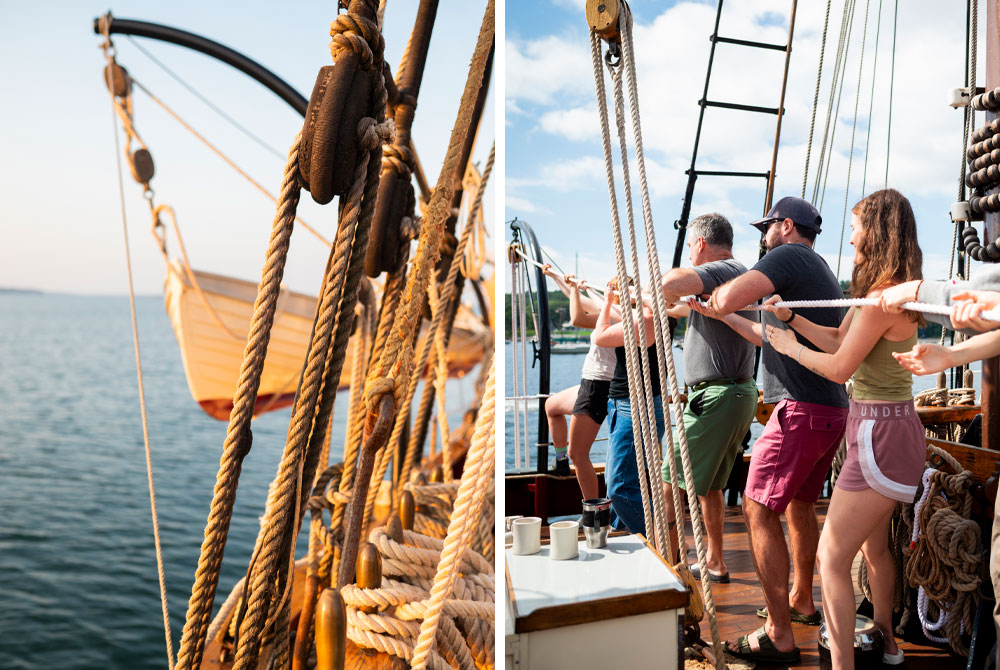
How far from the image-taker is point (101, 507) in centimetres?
1298

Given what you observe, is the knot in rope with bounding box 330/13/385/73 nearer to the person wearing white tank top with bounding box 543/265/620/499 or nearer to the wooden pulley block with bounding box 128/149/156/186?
the person wearing white tank top with bounding box 543/265/620/499

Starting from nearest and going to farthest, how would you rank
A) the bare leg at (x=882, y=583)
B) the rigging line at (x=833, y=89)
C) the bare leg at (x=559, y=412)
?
the bare leg at (x=882, y=583) → the bare leg at (x=559, y=412) → the rigging line at (x=833, y=89)

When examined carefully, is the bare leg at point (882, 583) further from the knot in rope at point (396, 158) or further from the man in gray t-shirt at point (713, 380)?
the knot in rope at point (396, 158)

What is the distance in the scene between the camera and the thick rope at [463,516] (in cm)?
80

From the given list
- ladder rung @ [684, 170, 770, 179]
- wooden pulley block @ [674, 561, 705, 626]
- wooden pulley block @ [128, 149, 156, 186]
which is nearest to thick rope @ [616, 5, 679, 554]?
wooden pulley block @ [674, 561, 705, 626]

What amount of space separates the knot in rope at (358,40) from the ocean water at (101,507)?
5.89 metres

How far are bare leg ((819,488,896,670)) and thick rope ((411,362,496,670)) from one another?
0.92 meters

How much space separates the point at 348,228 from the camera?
98 centimetres

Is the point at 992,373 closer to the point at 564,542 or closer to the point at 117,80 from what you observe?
the point at 564,542

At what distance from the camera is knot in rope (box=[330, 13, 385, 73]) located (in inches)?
37.8

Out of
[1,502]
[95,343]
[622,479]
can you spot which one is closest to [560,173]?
[95,343]

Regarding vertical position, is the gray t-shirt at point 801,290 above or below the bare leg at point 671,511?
above

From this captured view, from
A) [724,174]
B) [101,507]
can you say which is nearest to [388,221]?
[724,174]

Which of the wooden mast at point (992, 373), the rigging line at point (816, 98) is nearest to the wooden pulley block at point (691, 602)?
the wooden mast at point (992, 373)
